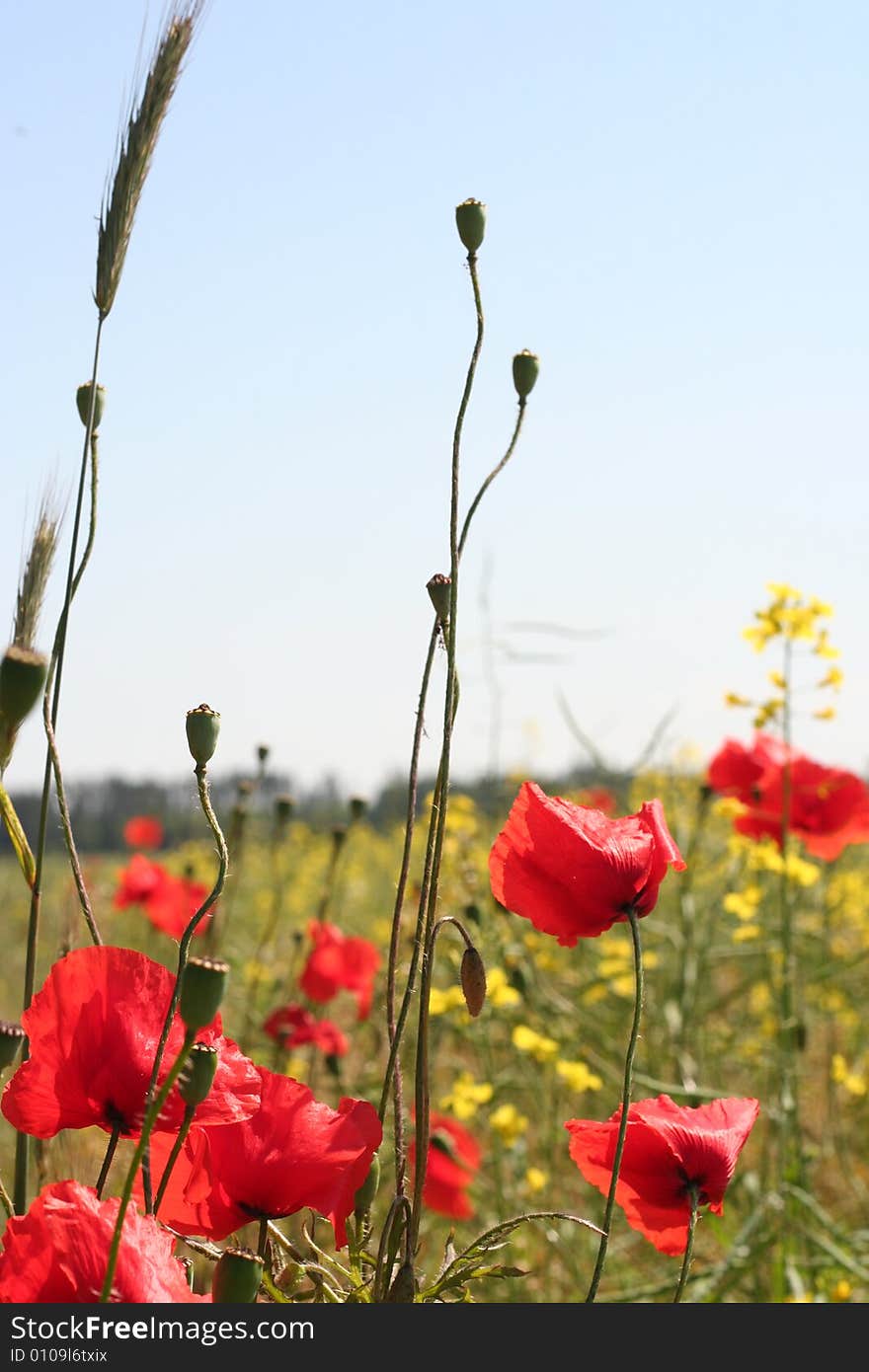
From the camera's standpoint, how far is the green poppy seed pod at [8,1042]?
1.80 feet

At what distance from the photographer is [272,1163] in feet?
2.20

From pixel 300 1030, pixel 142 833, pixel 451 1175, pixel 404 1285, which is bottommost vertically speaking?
pixel 451 1175

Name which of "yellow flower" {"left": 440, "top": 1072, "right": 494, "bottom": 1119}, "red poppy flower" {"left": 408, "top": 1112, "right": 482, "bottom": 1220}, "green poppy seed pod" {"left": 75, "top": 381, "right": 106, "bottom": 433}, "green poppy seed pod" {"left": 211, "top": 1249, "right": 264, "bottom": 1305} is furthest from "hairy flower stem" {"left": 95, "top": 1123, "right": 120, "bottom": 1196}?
"red poppy flower" {"left": 408, "top": 1112, "right": 482, "bottom": 1220}

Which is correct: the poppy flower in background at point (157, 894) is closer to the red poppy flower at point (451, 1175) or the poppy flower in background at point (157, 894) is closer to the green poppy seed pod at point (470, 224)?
the red poppy flower at point (451, 1175)

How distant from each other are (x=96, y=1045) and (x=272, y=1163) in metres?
0.10

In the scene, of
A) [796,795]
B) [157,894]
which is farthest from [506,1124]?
[157,894]

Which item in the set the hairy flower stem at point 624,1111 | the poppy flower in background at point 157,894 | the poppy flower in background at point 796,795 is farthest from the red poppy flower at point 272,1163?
the poppy flower in background at point 157,894

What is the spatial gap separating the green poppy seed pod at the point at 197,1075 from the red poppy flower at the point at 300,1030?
1461mm

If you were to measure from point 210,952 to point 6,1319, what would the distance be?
51.7 inches

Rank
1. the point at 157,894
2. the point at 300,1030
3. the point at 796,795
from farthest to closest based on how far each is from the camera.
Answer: the point at 157,894 → the point at 796,795 → the point at 300,1030

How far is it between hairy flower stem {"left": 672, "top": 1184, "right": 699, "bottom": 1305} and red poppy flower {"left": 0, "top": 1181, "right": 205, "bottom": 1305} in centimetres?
22

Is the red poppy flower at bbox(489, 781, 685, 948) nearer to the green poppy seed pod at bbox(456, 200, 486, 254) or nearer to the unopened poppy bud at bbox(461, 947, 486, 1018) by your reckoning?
the unopened poppy bud at bbox(461, 947, 486, 1018)

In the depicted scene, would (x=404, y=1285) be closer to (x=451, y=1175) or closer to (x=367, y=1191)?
(x=367, y=1191)

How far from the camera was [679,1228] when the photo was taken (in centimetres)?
78
